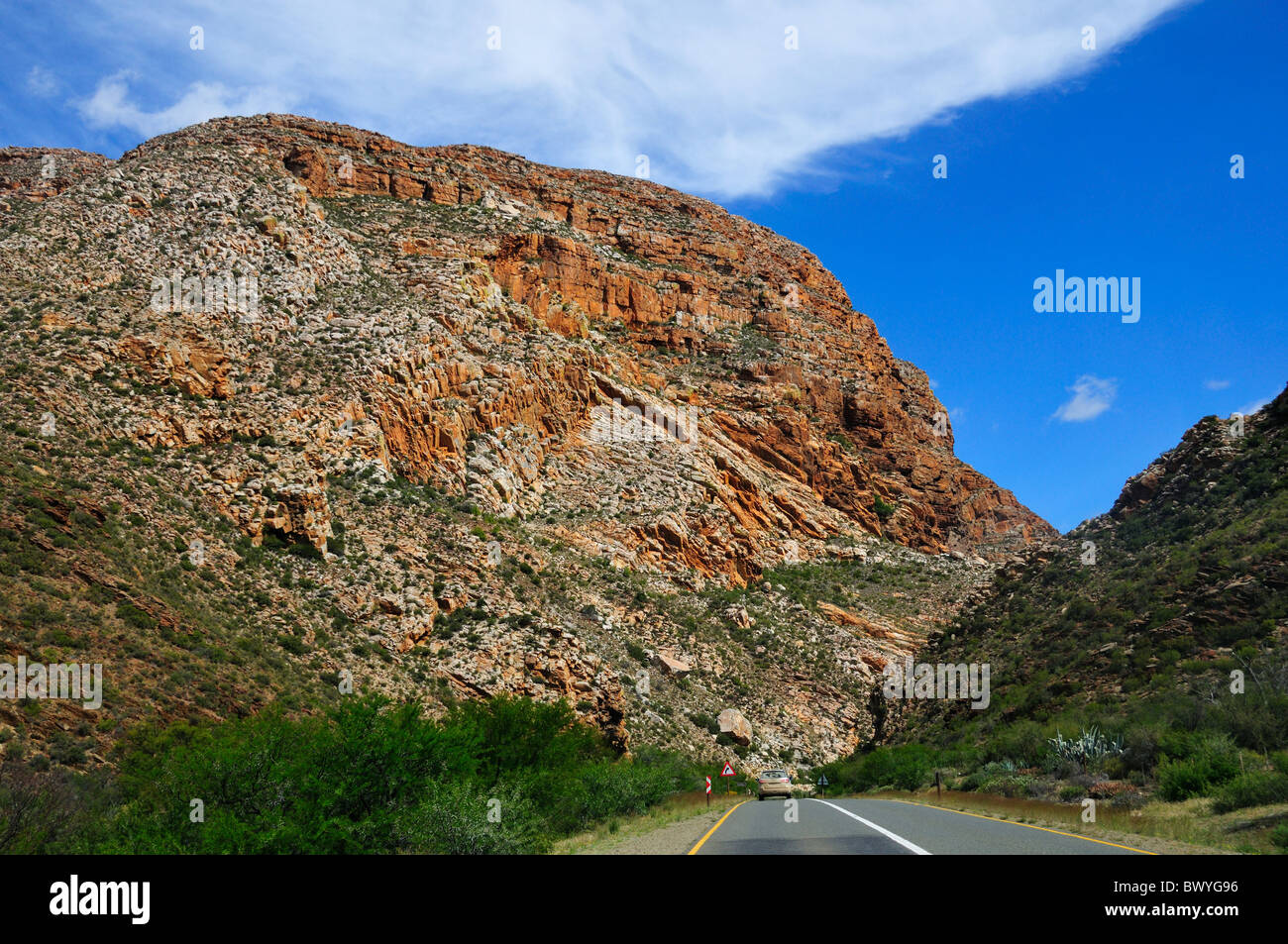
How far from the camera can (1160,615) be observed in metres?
28.1

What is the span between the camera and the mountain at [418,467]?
28.4m

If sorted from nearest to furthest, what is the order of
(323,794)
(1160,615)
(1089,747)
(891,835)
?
(323,794), (891,835), (1089,747), (1160,615)

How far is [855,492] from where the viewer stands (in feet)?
263

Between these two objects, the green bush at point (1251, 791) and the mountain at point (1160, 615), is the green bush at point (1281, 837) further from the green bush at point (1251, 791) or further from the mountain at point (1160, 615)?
the mountain at point (1160, 615)

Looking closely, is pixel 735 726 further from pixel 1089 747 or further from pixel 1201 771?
pixel 1201 771

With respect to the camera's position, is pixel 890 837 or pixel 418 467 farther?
pixel 418 467

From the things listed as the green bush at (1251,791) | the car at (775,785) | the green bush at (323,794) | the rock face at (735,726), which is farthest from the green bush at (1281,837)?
the rock face at (735,726)

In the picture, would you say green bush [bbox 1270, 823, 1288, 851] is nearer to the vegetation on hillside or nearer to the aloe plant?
the aloe plant

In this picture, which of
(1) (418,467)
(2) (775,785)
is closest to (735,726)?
(2) (775,785)

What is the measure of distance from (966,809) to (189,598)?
26839 mm

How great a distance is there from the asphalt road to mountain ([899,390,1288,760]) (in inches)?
311

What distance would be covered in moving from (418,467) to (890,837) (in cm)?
3924

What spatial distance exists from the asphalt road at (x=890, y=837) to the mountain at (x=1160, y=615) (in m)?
7.91
